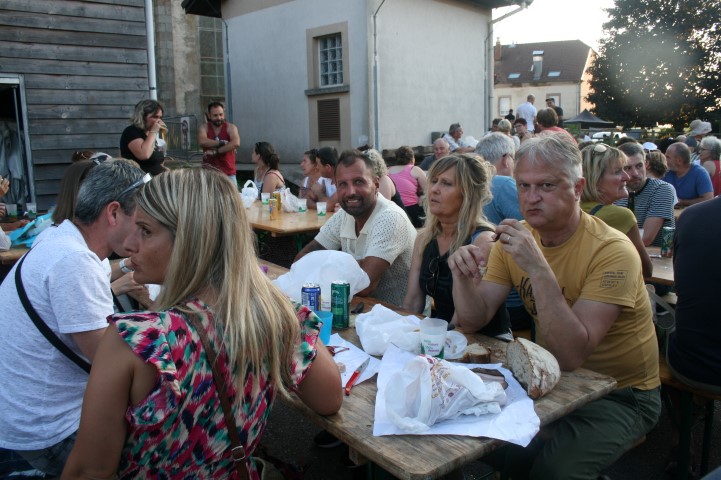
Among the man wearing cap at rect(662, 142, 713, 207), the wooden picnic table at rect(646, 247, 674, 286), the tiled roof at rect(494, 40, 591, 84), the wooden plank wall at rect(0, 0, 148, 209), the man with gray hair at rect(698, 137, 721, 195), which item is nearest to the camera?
the wooden picnic table at rect(646, 247, 674, 286)

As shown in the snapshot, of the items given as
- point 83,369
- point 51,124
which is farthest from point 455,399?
point 51,124

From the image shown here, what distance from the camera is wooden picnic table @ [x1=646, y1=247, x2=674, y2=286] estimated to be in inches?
135

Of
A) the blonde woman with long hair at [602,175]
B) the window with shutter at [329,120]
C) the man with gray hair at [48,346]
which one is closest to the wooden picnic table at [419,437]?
the man with gray hair at [48,346]

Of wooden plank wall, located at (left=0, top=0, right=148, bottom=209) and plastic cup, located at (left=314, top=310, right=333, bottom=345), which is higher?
wooden plank wall, located at (left=0, top=0, right=148, bottom=209)

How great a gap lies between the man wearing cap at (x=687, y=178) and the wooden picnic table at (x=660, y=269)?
259cm

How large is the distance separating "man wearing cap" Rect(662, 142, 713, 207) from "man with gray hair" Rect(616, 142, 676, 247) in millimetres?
1967

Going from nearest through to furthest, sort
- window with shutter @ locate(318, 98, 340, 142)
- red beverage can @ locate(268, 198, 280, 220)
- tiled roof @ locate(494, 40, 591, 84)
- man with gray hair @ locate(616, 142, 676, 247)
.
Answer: man with gray hair @ locate(616, 142, 676, 247), red beverage can @ locate(268, 198, 280, 220), window with shutter @ locate(318, 98, 340, 142), tiled roof @ locate(494, 40, 591, 84)

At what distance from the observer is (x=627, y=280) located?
207 centimetres

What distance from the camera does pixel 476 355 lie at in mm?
2080

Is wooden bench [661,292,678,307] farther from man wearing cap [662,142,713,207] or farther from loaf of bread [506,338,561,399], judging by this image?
man wearing cap [662,142,713,207]

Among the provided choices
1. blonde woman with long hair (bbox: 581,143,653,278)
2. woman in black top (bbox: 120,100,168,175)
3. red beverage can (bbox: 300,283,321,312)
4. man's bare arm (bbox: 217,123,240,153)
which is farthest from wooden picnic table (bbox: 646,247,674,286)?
man's bare arm (bbox: 217,123,240,153)

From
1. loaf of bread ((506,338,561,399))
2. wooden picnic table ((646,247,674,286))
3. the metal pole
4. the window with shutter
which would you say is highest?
the metal pole

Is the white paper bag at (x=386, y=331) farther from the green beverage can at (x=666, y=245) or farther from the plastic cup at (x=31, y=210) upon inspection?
the plastic cup at (x=31, y=210)

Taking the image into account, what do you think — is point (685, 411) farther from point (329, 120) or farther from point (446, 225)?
point (329, 120)
